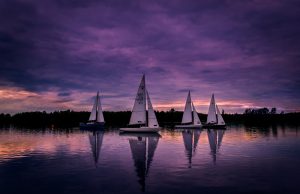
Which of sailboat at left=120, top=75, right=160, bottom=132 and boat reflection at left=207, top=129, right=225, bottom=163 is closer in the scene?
boat reflection at left=207, top=129, right=225, bottom=163

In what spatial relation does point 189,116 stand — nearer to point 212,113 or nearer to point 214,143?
point 212,113

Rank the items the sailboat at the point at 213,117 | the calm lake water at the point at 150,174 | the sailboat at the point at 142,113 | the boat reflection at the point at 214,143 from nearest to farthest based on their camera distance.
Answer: the calm lake water at the point at 150,174 < the boat reflection at the point at 214,143 < the sailboat at the point at 142,113 < the sailboat at the point at 213,117

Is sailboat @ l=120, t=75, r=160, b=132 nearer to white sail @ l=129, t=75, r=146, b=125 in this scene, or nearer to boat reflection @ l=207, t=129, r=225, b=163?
white sail @ l=129, t=75, r=146, b=125

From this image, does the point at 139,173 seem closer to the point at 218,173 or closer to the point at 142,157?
the point at 218,173

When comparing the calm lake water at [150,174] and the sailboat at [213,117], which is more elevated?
the sailboat at [213,117]

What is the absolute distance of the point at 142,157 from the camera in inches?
1323

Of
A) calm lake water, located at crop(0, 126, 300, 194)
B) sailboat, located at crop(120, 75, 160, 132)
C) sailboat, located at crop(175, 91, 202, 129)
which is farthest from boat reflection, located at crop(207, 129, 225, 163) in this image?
sailboat, located at crop(175, 91, 202, 129)

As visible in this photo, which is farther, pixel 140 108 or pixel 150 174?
pixel 140 108

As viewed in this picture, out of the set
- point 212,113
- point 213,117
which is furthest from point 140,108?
point 213,117

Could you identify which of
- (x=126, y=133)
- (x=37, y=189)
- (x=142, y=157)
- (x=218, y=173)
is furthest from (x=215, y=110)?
(x=37, y=189)

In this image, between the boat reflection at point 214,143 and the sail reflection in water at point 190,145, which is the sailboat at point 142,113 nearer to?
the sail reflection in water at point 190,145

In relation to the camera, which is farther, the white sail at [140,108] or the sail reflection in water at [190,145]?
the white sail at [140,108]

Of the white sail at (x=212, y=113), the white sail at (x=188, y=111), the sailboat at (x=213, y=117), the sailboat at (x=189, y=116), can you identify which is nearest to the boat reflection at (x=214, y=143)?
the sailboat at (x=189, y=116)

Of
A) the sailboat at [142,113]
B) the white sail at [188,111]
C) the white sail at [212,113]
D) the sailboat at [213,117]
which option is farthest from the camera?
the white sail at [212,113]
